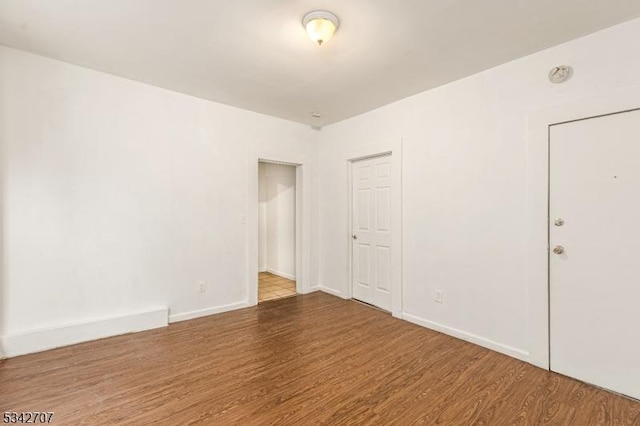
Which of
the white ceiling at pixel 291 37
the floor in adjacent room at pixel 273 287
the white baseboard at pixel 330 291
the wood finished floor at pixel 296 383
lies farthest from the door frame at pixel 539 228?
the floor in adjacent room at pixel 273 287

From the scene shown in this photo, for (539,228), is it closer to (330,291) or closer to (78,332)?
(330,291)

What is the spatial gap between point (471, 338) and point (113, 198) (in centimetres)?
384

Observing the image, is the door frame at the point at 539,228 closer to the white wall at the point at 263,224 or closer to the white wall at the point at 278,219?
the white wall at the point at 278,219

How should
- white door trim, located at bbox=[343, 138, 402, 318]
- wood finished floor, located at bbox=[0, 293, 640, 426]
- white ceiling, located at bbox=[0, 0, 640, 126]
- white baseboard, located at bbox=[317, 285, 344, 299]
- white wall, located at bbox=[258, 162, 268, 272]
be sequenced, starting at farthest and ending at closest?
white wall, located at bbox=[258, 162, 268, 272], white baseboard, located at bbox=[317, 285, 344, 299], white door trim, located at bbox=[343, 138, 402, 318], white ceiling, located at bbox=[0, 0, 640, 126], wood finished floor, located at bbox=[0, 293, 640, 426]

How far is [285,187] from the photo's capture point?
569 cm

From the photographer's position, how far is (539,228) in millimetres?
2438

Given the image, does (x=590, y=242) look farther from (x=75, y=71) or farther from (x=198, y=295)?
(x=75, y=71)

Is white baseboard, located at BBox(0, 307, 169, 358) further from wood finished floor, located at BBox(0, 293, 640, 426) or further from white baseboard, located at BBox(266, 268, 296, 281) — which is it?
white baseboard, located at BBox(266, 268, 296, 281)

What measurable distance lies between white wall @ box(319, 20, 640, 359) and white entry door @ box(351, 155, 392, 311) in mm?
336

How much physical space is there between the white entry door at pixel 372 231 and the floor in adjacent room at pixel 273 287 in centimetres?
113

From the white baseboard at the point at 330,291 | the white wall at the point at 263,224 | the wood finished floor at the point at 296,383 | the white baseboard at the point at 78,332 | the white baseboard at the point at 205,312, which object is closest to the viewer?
the wood finished floor at the point at 296,383

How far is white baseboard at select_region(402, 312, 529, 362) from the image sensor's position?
8.34 feet

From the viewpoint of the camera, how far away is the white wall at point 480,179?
2285mm

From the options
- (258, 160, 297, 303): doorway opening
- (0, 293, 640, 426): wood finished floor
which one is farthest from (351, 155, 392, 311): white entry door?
(258, 160, 297, 303): doorway opening
